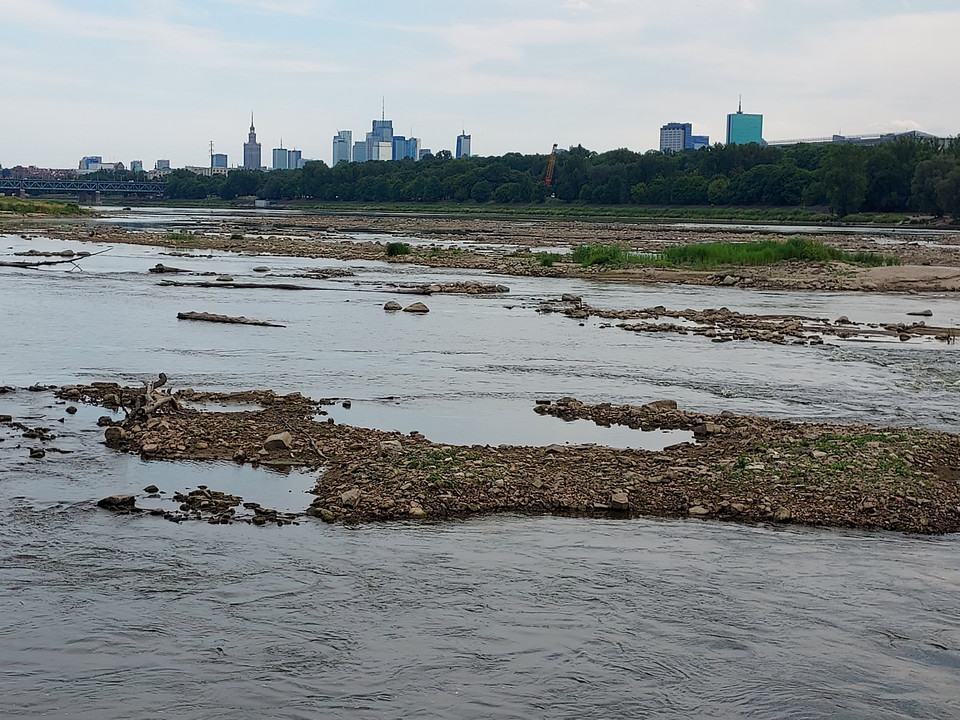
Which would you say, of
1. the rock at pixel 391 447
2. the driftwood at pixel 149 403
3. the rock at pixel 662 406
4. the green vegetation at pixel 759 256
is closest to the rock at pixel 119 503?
the rock at pixel 391 447

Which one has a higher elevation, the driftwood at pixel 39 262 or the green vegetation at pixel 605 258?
the green vegetation at pixel 605 258

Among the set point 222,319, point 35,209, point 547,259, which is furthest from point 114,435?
point 35,209

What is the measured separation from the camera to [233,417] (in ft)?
58.5

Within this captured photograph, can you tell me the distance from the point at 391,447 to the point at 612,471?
307cm

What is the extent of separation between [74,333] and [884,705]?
2499cm

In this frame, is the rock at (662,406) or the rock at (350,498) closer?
the rock at (350,498)

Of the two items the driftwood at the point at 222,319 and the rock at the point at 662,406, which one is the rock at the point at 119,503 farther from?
the driftwood at the point at 222,319

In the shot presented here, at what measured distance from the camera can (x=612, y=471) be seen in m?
14.8

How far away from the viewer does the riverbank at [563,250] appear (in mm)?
51625

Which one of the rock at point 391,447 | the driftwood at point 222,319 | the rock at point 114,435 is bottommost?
the rock at point 114,435

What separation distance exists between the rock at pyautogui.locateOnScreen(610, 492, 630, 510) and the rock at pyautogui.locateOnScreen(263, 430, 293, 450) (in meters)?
4.90

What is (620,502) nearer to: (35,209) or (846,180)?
(35,209)

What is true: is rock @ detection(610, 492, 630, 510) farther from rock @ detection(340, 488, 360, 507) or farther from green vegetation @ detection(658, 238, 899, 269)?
green vegetation @ detection(658, 238, 899, 269)

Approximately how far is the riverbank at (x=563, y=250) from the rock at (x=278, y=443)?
3715 cm
